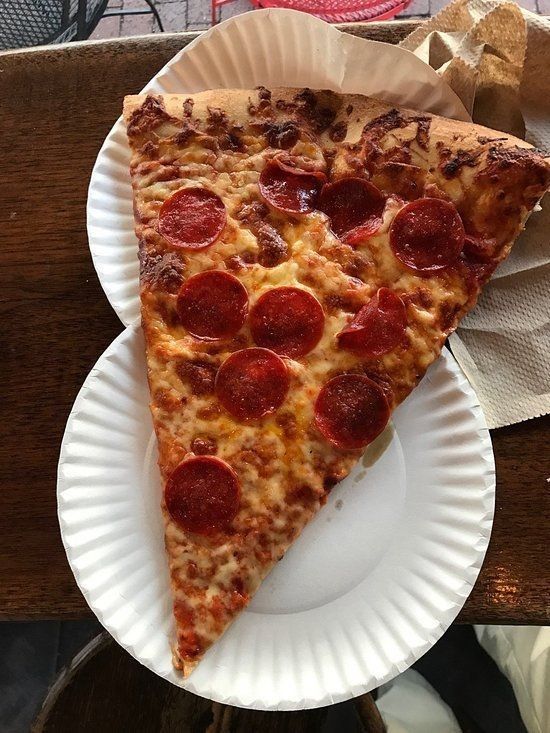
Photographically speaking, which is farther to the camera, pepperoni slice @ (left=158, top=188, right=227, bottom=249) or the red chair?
the red chair

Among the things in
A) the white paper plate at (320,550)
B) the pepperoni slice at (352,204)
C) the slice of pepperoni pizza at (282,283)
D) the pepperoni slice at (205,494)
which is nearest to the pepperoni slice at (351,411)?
the slice of pepperoni pizza at (282,283)

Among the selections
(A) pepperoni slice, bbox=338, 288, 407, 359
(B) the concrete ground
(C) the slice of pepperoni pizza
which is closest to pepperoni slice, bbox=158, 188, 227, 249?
(C) the slice of pepperoni pizza

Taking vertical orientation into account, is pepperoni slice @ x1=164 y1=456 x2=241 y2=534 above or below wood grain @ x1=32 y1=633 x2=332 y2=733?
above

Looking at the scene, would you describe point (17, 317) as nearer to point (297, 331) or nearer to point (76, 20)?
point (297, 331)

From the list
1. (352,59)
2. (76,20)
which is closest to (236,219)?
(352,59)

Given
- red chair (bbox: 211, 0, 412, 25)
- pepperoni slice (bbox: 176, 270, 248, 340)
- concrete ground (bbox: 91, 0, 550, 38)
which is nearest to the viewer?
pepperoni slice (bbox: 176, 270, 248, 340)

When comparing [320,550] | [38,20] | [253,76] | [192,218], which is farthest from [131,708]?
[38,20]

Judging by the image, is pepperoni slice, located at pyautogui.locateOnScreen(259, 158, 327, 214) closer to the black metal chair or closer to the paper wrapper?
the paper wrapper

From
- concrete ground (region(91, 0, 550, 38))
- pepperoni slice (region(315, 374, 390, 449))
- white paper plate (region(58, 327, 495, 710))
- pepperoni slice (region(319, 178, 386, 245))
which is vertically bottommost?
white paper plate (region(58, 327, 495, 710))
